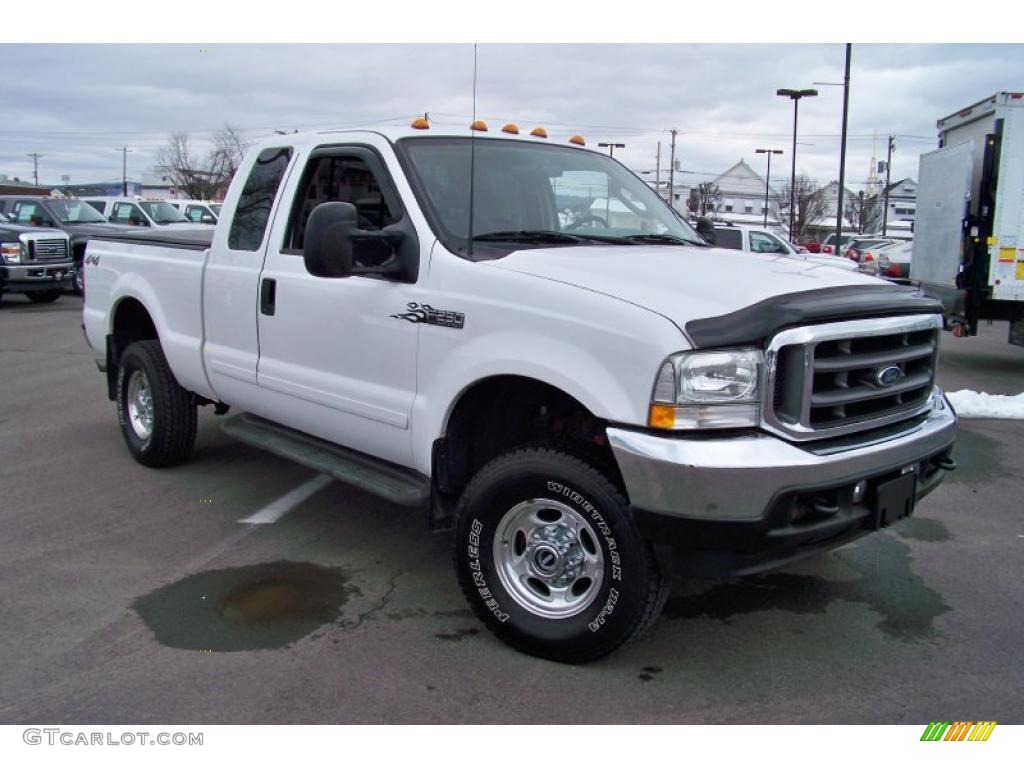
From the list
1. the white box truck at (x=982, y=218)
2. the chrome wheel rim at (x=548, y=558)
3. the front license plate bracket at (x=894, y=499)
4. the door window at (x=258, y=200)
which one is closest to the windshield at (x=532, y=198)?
the door window at (x=258, y=200)

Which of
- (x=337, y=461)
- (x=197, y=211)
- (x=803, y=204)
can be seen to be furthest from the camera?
(x=803, y=204)

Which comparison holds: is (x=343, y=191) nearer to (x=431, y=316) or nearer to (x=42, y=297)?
(x=431, y=316)

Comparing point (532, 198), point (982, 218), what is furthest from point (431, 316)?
point (982, 218)

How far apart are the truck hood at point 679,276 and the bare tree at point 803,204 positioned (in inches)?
2323

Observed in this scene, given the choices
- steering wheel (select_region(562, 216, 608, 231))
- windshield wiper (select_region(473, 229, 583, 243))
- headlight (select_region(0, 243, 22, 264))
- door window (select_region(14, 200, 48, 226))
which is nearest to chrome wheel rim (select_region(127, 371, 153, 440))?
windshield wiper (select_region(473, 229, 583, 243))

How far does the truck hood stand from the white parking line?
2251mm

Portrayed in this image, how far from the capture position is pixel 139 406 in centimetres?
633

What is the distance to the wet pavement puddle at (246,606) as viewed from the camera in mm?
3768

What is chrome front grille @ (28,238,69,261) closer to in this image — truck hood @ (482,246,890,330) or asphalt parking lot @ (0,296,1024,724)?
asphalt parking lot @ (0,296,1024,724)

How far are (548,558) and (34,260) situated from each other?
16.9 metres

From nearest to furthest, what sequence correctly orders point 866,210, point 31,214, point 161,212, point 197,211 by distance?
point 31,214
point 161,212
point 197,211
point 866,210

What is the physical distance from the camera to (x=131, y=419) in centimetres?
633

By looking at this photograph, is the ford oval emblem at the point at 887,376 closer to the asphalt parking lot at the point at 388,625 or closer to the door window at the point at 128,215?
the asphalt parking lot at the point at 388,625

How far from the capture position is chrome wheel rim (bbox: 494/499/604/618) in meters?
3.47
